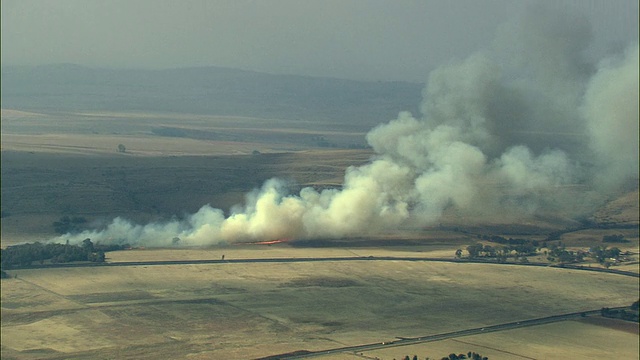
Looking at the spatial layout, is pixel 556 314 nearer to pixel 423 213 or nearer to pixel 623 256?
pixel 623 256

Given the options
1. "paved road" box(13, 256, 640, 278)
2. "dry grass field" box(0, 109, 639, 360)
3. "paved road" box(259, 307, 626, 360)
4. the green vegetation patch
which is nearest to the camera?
"paved road" box(259, 307, 626, 360)

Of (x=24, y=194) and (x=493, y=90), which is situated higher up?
(x=493, y=90)

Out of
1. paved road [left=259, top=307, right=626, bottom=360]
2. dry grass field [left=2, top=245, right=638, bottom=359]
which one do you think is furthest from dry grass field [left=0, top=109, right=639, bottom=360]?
paved road [left=259, top=307, right=626, bottom=360]

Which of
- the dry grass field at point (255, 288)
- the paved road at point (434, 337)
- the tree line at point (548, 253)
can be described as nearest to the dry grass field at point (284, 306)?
the dry grass field at point (255, 288)

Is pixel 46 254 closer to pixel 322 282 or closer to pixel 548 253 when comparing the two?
pixel 322 282

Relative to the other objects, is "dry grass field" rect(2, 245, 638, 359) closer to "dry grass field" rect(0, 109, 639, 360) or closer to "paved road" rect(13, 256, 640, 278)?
"dry grass field" rect(0, 109, 639, 360)

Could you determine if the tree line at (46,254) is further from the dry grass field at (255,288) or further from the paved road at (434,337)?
the paved road at (434,337)

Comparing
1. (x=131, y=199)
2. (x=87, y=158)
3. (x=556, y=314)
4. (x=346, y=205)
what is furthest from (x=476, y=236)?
(x=87, y=158)

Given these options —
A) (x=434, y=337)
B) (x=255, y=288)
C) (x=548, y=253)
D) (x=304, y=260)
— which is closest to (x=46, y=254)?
(x=255, y=288)
